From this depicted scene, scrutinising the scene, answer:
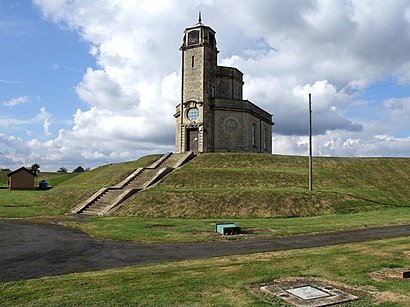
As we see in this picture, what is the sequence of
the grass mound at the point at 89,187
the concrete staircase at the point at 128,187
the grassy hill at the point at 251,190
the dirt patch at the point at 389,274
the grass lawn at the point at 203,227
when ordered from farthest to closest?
the grass mound at the point at 89,187 → the concrete staircase at the point at 128,187 → the grassy hill at the point at 251,190 → the grass lawn at the point at 203,227 → the dirt patch at the point at 389,274

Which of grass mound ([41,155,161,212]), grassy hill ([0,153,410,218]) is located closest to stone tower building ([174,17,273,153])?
grassy hill ([0,153,410,218])

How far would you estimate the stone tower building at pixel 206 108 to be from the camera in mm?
48875

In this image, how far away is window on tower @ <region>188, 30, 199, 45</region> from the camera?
49797 millimetres

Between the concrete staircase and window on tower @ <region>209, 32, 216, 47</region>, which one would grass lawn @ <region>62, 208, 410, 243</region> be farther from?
window on tower @ <region>209, 32, 216, 47</region>

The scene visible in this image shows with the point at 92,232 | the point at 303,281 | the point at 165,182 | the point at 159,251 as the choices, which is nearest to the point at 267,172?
the point at 165,182

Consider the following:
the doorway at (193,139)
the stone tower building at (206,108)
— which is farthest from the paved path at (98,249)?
the stone tower building at (206,108)

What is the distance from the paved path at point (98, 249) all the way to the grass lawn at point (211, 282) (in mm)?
1247

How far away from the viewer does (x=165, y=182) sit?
3562 cm

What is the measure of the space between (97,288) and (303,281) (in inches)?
208

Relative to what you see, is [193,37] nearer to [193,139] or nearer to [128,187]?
[193,139]

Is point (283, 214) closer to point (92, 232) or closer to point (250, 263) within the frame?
point (92, 232)

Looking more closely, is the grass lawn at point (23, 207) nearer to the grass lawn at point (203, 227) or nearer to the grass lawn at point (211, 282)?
the grass lawn at point (203, 227)

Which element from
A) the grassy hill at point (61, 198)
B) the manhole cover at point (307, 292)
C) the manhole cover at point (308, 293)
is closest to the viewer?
the manhole cover at point (308, 293)

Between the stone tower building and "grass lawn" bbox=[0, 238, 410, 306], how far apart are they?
120 feet
